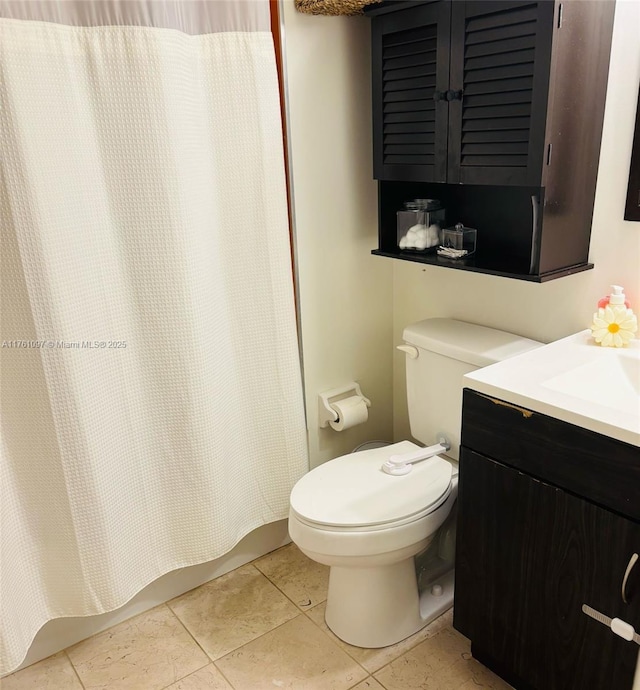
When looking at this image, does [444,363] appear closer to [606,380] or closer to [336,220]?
[606,380]

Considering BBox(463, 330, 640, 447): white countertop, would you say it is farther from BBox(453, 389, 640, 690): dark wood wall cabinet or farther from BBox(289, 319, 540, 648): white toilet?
BBox(289, 319, 540, 648): white toilet

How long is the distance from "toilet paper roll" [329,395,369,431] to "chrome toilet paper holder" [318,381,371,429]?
0.01 meters

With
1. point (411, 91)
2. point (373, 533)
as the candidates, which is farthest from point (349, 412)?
point (411, 91)

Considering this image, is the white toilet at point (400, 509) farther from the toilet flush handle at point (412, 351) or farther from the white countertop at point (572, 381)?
the white countertop at point (572, 381)

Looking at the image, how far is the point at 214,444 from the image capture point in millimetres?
1706

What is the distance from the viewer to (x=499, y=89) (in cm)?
137

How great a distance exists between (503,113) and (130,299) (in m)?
1.01

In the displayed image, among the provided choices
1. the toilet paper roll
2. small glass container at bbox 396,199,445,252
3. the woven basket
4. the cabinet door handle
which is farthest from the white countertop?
the woven basket

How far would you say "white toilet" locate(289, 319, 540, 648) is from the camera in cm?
150

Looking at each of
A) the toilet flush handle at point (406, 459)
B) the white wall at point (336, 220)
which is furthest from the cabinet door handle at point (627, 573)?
the white wall at point (336, 220)

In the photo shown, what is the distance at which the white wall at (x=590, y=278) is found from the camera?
1390 millimetres

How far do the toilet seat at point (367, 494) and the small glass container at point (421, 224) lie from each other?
631mm

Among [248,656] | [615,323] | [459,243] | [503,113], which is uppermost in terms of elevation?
[503,113]

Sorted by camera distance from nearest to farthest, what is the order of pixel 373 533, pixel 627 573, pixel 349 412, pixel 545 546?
pixel 627 573
pixel 545 546
pixel 373 533
pixel 349 412
